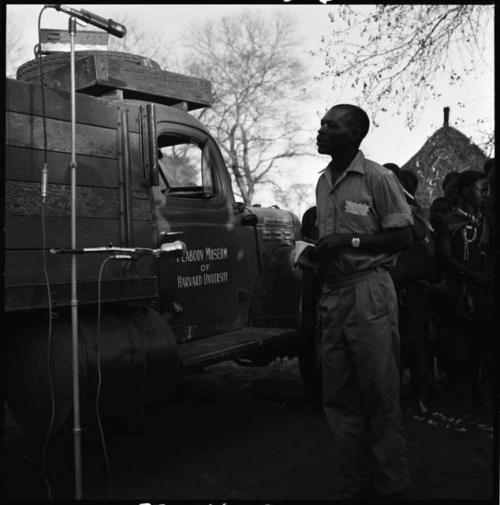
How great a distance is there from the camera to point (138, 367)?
12.5ft

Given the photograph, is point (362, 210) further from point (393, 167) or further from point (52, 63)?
point (52, 63)

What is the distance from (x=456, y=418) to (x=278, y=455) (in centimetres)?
173

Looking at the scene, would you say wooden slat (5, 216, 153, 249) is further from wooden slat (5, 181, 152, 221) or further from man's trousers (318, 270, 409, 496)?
man's trousers (318, 270, 409, 496)

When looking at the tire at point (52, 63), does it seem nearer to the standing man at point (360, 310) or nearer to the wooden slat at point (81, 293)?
the wooden slat at point (81, 293)

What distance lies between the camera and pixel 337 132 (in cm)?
363

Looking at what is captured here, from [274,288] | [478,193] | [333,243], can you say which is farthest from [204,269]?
[478,193]

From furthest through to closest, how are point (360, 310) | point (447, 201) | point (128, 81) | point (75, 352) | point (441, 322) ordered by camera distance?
point (447, 201)
point (441, 322)
point (128, 81)
point (360, 310)
point (75, 352)

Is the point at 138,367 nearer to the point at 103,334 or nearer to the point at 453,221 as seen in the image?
the point at 103,334

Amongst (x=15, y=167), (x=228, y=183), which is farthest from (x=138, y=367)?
(x=228, y=183)

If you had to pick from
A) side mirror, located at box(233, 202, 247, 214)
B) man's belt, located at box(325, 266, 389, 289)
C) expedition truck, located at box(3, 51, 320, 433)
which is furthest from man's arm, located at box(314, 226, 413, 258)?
side mirror, located at box(233, 202, 247, 214)

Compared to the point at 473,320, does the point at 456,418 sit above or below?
below

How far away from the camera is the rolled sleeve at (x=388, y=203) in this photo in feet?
11.5

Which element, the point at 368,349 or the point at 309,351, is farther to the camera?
the point at 309,351

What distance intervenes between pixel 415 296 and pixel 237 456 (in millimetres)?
2134
